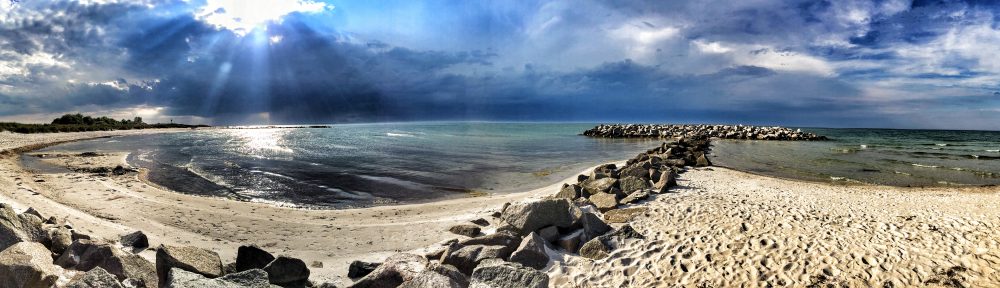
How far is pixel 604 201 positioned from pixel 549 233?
3342mm

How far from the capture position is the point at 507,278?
5344 mm

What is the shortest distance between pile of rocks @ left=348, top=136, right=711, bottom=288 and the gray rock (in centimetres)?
60

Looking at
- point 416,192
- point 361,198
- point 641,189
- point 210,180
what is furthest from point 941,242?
point 210,180

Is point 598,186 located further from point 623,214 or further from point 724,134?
point 724,134

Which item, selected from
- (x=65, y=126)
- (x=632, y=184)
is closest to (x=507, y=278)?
(x=632, y=184)

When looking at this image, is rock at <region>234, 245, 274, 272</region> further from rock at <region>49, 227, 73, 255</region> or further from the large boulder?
rock at <region>49, 227, 73, 255</region>

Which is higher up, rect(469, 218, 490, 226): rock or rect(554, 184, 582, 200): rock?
rect(554, 184, 582, 200): rock

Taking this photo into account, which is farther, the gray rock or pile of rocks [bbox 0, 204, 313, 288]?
the gray rock

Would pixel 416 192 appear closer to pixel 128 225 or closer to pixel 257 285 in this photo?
pixel 128 225

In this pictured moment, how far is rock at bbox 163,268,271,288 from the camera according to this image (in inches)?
182

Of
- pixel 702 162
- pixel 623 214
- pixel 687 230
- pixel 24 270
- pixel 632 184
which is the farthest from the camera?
pixel 702 162

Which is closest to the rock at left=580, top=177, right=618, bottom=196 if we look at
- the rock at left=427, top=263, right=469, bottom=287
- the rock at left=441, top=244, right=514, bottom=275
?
the rock at left=441, top=244, right=514, bottom=275

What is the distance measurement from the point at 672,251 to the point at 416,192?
9.61m

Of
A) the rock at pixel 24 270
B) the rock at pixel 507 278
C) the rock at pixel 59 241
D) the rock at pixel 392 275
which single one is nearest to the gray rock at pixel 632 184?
the rock at pixel 507 278
